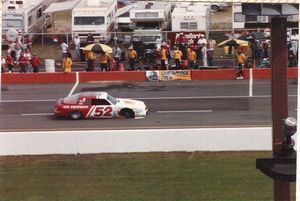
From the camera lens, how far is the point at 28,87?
22.7 meters

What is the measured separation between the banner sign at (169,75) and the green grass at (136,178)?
32.2ft

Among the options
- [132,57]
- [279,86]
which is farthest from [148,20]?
[279,86]

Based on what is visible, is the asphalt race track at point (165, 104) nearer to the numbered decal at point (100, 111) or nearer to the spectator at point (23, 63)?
the numbered decal at point (100, 111)

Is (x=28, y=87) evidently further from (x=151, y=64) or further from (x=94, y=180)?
(x=94, y=180)

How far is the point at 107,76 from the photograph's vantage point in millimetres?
23062

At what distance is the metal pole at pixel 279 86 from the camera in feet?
18.5

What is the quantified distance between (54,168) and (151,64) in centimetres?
1184

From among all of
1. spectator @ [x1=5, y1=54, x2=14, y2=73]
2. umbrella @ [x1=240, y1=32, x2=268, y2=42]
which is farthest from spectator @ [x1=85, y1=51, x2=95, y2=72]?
umbrella @ [x1=240, y1=32, x2=268, y2=42]

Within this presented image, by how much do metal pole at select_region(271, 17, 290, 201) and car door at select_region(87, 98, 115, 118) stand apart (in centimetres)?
1198

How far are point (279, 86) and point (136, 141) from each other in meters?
7.99

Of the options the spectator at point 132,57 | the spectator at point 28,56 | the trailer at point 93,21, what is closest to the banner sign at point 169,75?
the spectator at point 132,57

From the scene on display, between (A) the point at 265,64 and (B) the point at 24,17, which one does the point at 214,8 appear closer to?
(A) the point at 265,64

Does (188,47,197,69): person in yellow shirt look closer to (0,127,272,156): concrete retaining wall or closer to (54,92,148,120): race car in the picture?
(54,92,148,120): race car

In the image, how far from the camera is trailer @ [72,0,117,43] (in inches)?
1098
